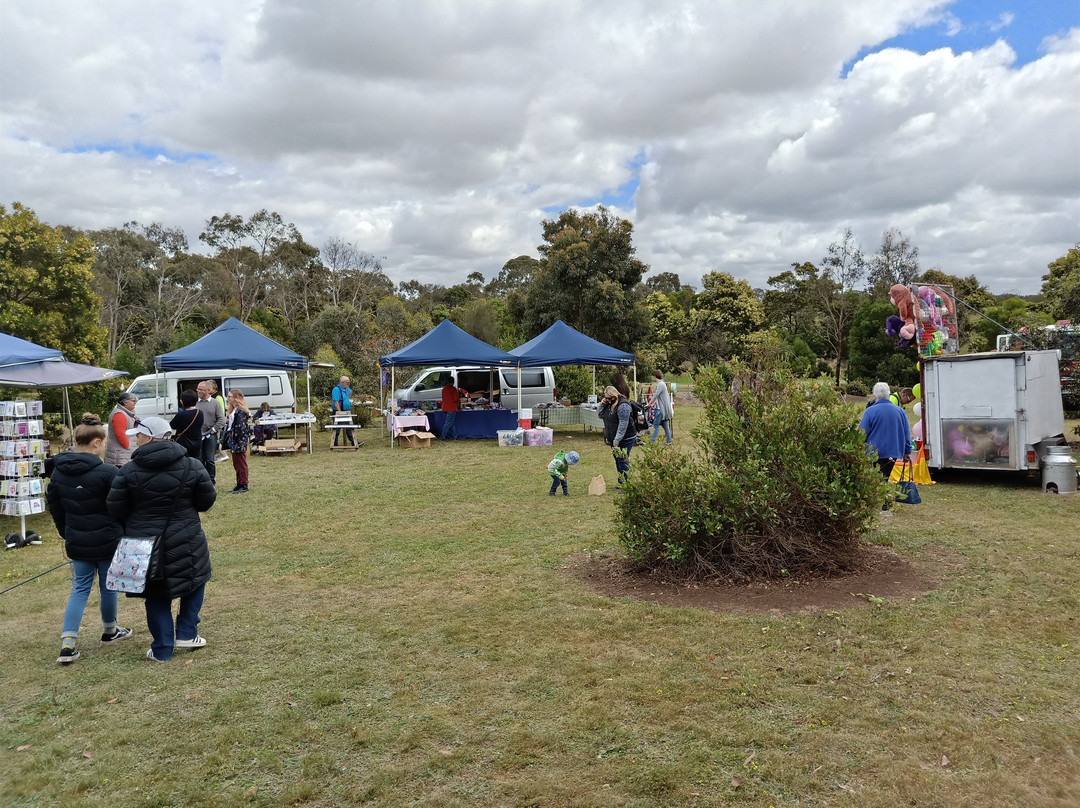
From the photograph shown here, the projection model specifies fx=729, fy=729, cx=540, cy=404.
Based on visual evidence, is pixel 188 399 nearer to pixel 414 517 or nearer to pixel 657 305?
pixel 414 517

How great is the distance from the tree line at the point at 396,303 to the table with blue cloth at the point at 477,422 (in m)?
9.91

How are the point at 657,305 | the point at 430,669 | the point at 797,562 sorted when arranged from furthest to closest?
the point at 657,305, the point at 797,562, the point at 430,669

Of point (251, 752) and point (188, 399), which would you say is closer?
point (251, 752)

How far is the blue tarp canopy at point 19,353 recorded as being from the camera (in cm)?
851

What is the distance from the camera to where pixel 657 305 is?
128 ft

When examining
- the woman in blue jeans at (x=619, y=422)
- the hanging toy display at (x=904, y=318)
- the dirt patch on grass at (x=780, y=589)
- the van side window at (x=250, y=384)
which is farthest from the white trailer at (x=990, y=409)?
the van side window at (x=250, y=384)

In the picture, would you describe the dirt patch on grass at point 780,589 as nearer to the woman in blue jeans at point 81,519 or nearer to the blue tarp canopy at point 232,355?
the woman in blue jeans at point 81,519

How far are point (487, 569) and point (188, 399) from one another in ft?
15.6

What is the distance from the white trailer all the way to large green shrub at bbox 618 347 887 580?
17.0 feet

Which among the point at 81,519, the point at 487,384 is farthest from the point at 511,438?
the point at 81,519

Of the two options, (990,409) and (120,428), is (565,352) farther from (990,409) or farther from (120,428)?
(120,428)

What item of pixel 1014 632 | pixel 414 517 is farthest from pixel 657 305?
pixel 1014 632

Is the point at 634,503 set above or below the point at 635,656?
above

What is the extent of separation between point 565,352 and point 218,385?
833cm
